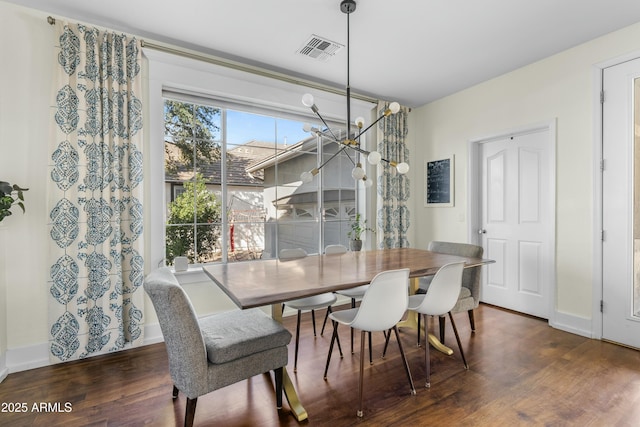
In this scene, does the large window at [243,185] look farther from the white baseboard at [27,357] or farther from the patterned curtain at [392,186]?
the white baseboard at [27,357]

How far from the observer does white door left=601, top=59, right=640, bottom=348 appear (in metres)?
2.63

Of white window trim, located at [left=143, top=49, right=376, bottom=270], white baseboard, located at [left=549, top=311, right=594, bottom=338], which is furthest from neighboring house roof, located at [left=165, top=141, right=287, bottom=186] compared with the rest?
white baseboard, located at [left=549, top=311, right=594, bottom=338]

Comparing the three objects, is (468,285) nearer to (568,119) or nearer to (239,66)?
(568,119)

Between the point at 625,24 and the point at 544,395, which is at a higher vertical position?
the point at 625,24

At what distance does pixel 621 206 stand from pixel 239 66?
385 centimetres

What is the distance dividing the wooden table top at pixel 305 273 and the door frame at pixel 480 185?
1.36m

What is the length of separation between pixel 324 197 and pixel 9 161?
2993 mm

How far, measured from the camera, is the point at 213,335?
179cm

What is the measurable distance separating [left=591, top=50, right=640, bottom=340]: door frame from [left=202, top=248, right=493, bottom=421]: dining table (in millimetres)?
1327

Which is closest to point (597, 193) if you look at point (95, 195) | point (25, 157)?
point (95, 195)

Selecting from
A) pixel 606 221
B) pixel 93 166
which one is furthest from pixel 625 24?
pixel 93 166

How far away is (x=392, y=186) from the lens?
13.9 feet

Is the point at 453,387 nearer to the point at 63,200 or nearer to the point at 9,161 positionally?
the point at 63,200

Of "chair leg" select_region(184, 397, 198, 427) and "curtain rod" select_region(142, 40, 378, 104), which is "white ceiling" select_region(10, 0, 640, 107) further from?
"chair leg" select_region(184, 397, 198, 427)
